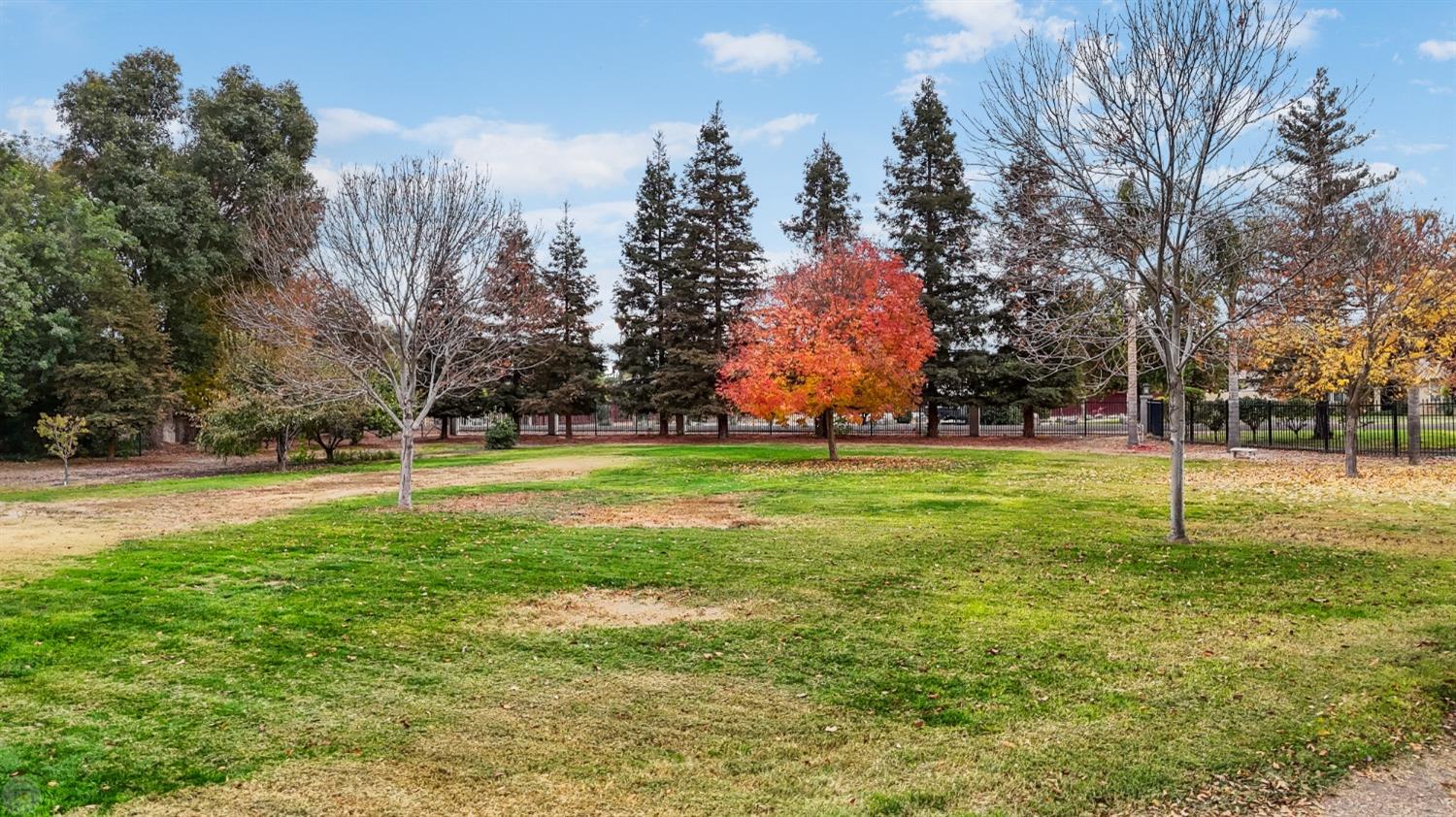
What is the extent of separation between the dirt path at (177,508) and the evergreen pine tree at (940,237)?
657 inches

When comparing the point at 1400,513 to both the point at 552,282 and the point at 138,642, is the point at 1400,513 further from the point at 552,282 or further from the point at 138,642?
the point at 552,282

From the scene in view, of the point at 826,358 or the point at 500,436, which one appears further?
the point at 500,436

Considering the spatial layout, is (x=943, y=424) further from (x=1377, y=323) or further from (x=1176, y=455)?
(x=1176, y=455)

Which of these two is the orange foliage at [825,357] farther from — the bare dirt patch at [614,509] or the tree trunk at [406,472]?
the tree trunk at [406,472]

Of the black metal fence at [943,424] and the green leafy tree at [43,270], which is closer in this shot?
the green leafy tree at [43,270]

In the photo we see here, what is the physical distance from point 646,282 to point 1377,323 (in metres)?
27.5

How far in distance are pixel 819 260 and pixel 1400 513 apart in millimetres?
19496

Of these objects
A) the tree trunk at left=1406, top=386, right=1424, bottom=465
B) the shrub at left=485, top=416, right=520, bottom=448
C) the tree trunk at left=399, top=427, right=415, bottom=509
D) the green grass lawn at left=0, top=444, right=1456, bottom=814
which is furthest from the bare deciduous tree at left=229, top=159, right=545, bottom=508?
the tree trunk at left=1406, top=386, right=1424, bottom=465

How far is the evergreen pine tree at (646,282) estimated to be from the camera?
121ft

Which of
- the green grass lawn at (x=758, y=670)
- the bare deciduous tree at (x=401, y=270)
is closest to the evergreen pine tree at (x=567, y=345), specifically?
the bare deciduous tree at (x=401, y=270)

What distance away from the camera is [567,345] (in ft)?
122

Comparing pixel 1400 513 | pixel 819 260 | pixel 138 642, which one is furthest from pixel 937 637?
pixel 819 260

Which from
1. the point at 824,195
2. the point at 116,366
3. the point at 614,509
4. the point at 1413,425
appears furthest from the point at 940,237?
the point at 116,366

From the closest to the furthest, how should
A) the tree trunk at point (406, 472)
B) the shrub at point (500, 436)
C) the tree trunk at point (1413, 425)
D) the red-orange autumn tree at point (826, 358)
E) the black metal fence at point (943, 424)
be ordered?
the tree trunk at point (406, 472) → the tree trunk at point (1413, 425) → the red-orange autumn tree at point (826, 358) → the shrub at point (500, 436) → the black metal fence at point (943, 424)
